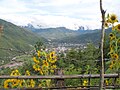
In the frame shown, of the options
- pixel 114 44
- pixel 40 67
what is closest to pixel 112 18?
pixel 114 44

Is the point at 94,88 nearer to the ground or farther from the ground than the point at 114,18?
nearer to the ground

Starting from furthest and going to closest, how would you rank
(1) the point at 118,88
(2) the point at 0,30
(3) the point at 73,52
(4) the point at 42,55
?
1. (3) the point at 73,52
2. (4) the point at 42,55
3. (1) the point at 118,88
4. (2) the point at 0,30

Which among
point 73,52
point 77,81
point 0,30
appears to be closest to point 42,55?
point 77,81

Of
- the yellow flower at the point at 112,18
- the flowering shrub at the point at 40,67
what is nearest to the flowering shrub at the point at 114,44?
the yellow flower at the point at 112,18

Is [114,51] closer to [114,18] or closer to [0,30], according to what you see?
[114,18]

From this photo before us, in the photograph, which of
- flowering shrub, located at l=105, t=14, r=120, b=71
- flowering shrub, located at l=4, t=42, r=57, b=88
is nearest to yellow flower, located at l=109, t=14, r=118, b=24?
flowering shrub, located at l=105, t=14, r=120, b=71

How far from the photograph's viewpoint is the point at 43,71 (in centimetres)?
787

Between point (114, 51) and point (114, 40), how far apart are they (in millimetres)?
211

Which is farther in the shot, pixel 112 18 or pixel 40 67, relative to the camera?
pixel 40 67

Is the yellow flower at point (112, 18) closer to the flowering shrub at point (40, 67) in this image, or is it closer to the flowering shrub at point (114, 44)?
the flowering shrub at point (114, 44)

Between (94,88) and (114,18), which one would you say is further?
(114,18)

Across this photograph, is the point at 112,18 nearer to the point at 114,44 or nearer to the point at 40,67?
the point at 114,44

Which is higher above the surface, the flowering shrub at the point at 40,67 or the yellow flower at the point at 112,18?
the yellow flower at the point at 112,18

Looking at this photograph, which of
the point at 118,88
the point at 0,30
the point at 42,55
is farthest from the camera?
the point at 42,55
